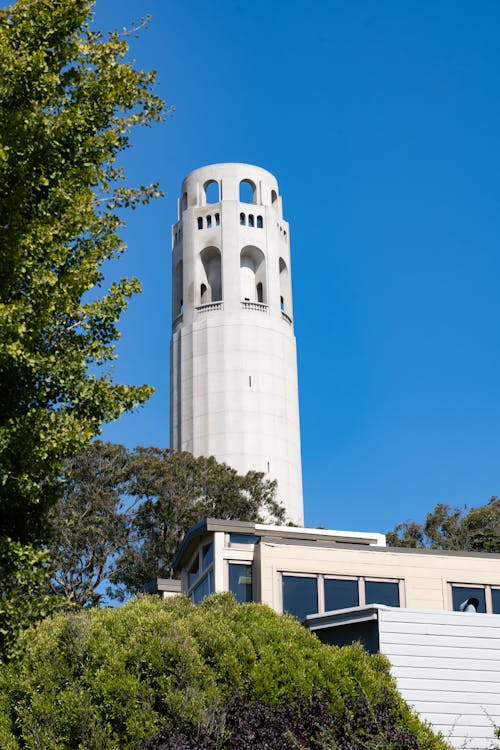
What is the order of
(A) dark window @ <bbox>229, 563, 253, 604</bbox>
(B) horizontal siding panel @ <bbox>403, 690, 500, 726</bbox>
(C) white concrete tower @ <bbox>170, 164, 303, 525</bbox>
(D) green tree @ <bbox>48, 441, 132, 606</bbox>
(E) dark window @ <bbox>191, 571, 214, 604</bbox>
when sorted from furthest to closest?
(C) white concrete tower @ <bbox>170, 164, 303, 525</bbox> → (D) green tree @ <bbox>48, 441, 132, 606</bbox> → (E) dark window @ <bbox>191, 571, 214, 604</bbox> → (A) dark window @ <bbox>229, 563, 253, 604</bbox> → (B) horizontal siding panel @ <bbox>403, 690, 500, 726</bbox>

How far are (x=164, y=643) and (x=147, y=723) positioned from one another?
1.16m

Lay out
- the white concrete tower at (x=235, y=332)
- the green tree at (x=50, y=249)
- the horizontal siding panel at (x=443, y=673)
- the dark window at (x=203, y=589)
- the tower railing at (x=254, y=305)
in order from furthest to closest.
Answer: the tower railing at (x=254, y=305) → the white concrete tower at (x=235, y=332) → the dark window at (x=203, y=589) → the horizontal siding panel at (x=443, y=673) → the green tree at (x=50, y=249)

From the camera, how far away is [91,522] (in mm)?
50188

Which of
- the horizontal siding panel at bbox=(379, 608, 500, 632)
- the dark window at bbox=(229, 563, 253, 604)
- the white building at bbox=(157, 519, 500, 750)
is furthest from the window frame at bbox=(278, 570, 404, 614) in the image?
the horizontal siding panel at bbox=(379, 608, 500, 632)

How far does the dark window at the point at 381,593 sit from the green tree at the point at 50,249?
1118 cm

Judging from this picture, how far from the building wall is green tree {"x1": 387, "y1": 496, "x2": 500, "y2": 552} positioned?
30.7m

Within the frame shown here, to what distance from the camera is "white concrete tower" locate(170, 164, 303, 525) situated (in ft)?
281

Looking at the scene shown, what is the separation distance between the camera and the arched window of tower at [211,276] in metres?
92.4

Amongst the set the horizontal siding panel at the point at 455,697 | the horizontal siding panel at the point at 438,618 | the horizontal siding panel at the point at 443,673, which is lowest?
the horizontal siding panel at the point at 455,697

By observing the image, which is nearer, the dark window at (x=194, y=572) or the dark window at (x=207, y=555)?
the dark window at (x=207, y=555)

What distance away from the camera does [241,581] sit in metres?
25.7

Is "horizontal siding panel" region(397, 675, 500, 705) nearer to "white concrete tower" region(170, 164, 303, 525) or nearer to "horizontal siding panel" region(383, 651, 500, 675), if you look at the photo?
"horizontal siding panel" region(383, 651, 500, 675)

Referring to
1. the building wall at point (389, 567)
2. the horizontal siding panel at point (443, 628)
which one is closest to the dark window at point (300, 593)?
the building wall at point (389, 567)

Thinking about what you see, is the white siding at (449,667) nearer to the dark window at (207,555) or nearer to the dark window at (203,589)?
the dark window at (203,589)
